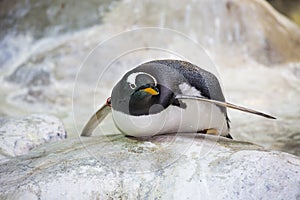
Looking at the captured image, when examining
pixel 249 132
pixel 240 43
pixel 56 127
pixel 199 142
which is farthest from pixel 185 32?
pixel 199 142

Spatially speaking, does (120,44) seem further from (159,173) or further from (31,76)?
(159,173)

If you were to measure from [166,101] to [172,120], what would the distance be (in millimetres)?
108

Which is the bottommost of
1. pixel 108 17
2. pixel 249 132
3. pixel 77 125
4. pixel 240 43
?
pixel 249 132

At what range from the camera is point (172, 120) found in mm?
1871

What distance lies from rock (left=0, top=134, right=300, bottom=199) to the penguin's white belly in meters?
0.06

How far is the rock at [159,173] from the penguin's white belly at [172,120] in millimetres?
63

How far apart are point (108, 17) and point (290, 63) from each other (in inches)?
78.2

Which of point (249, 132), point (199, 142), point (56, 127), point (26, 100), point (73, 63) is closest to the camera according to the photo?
point (199, 142)

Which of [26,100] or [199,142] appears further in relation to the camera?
[26,100]

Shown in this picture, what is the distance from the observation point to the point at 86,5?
4891 mm

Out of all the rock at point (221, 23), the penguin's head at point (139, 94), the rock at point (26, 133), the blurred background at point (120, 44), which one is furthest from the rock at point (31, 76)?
the penguin's head at point (139, 94)

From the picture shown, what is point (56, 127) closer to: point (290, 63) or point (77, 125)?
point (77, 125)

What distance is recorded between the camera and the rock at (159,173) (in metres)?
1.56

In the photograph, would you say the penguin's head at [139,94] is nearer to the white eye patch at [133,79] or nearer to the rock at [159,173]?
the white eye patch at [133,79]
